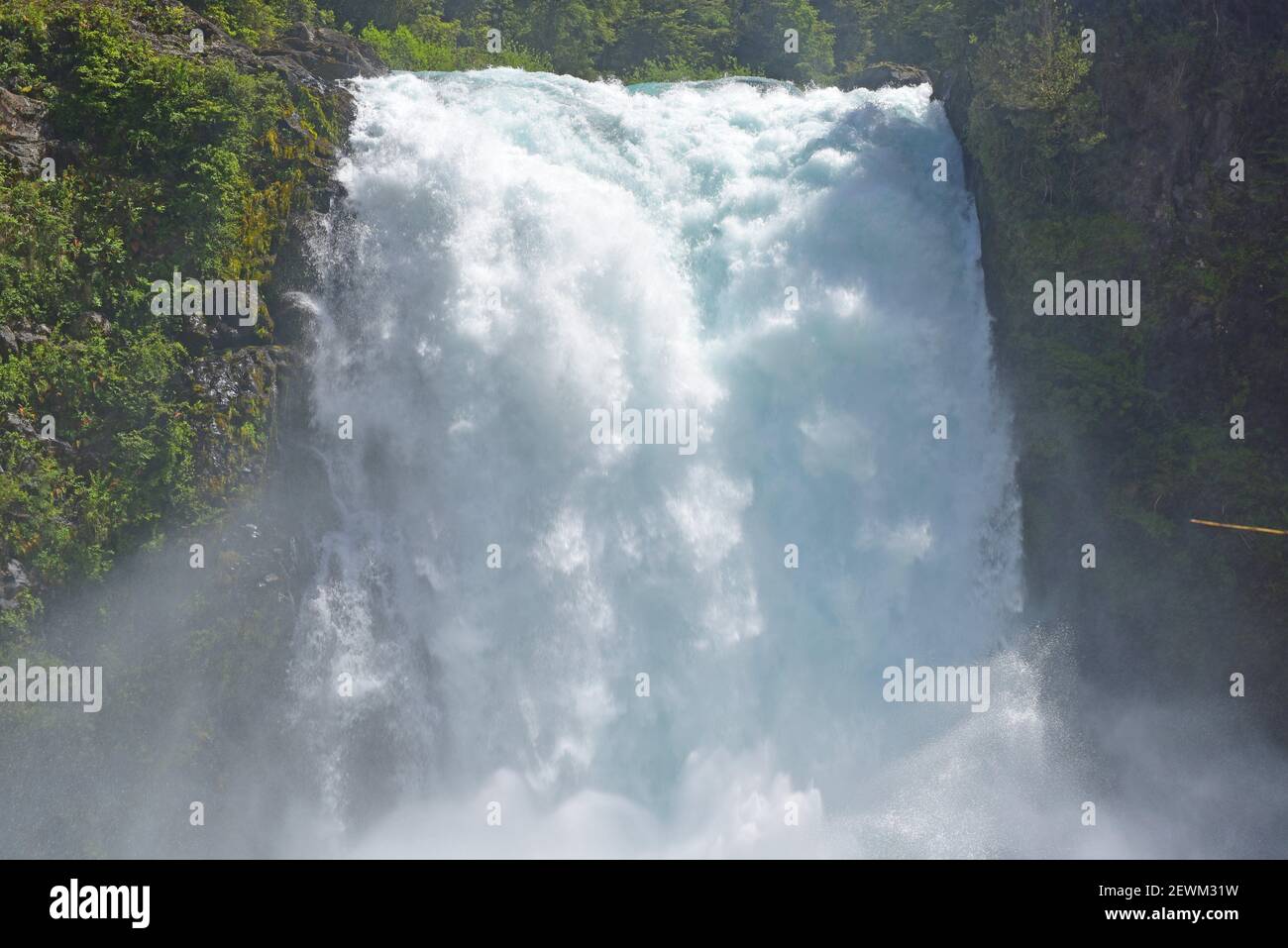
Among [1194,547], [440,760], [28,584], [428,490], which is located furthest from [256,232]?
[1194,547]

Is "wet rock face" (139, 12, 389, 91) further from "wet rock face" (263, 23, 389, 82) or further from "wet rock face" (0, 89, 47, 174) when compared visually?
"wet rock face" (0, 89, 47, 174)

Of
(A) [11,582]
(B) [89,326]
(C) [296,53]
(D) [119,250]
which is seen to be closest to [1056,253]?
(C) [296,53]

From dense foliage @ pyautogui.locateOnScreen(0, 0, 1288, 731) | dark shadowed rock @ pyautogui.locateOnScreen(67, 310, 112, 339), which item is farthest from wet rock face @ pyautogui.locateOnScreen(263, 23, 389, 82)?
dark shadowed rock @ pyautogui.locateOnScreen(67, 310, 112, 339)

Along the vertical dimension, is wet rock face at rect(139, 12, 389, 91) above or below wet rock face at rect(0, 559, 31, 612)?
above

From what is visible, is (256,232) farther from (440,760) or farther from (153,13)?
→ (440,760)

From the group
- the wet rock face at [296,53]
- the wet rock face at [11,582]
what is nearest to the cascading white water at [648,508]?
the wet rock face at [296,53]

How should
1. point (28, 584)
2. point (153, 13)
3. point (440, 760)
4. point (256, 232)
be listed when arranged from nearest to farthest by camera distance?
point (28, 584), point (440, 760), point (256, 232), point (153, 13)

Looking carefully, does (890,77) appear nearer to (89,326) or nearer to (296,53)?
(296,53)
